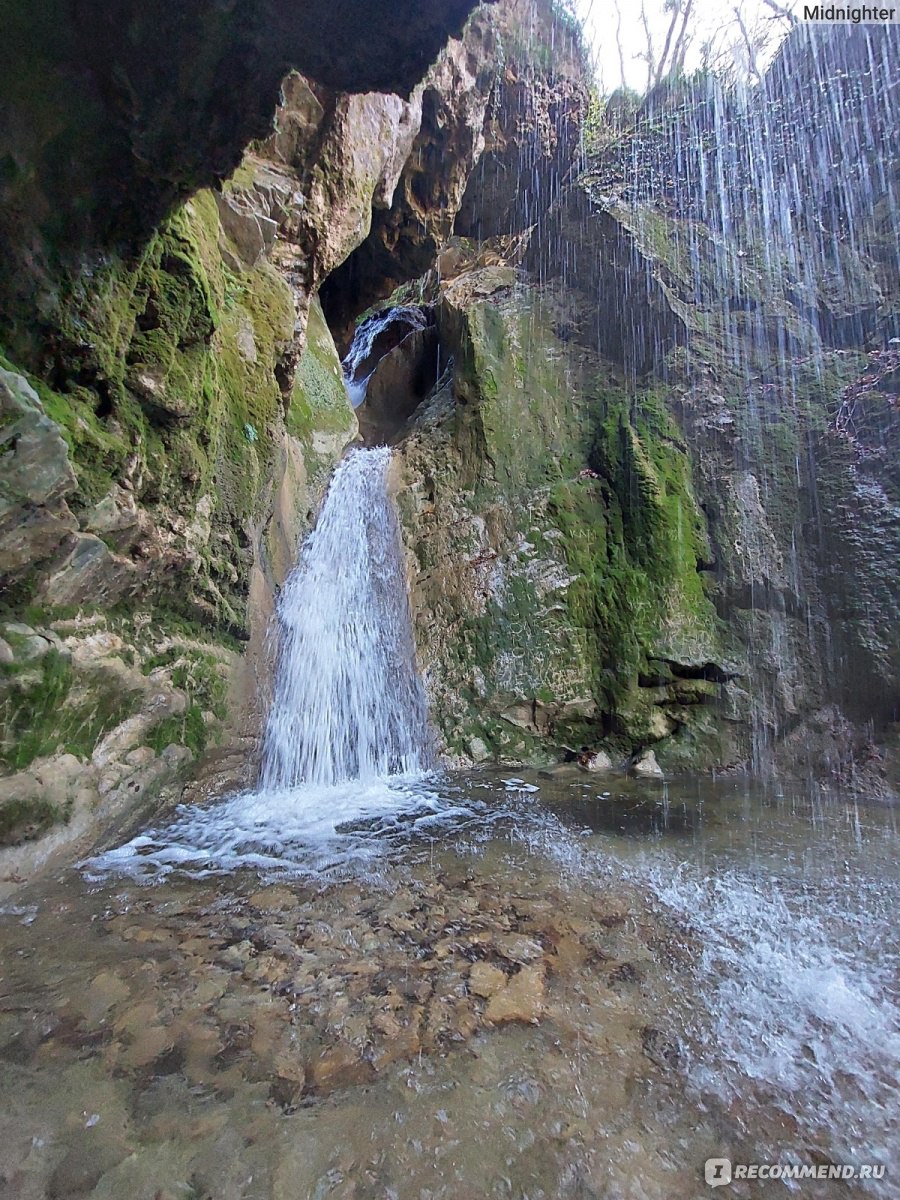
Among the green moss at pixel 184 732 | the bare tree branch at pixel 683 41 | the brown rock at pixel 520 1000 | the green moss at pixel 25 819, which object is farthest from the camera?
the bare tree branch at pixel 683 41

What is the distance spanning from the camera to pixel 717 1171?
157 centimetres

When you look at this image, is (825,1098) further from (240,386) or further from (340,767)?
(240,386)

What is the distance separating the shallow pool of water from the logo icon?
0.04m

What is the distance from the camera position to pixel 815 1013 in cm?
224

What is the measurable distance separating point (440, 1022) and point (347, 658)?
4.60 meters

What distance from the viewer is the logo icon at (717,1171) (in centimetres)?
154

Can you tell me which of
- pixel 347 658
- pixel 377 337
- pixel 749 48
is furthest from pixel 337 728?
pixel 749 48

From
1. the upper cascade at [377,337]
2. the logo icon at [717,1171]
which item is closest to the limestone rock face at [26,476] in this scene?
the logo icon at [717,1171]

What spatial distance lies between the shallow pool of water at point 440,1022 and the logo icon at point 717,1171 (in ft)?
0.12

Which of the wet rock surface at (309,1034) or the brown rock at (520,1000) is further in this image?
the brown rock at (520,1000)

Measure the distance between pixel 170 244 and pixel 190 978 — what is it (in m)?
4.34

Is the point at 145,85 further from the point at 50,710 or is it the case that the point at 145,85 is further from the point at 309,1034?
the point at 309,1034

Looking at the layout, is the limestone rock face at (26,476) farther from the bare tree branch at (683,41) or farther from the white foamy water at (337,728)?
the bare tree branch at (683,41)

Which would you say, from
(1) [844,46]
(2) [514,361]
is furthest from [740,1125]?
(1) [844,46]
